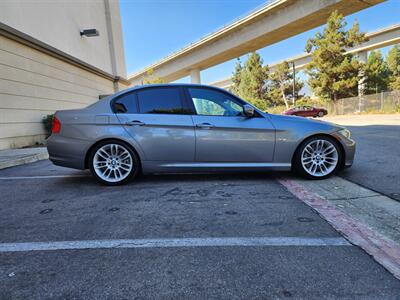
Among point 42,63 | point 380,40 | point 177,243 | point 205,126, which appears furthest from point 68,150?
point 380,40

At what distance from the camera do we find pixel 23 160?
245 inches

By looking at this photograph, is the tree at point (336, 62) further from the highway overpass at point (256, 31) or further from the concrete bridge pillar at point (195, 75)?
the concrete bridge pillar at point (195, 75)

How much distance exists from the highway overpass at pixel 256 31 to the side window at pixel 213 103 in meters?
22.1

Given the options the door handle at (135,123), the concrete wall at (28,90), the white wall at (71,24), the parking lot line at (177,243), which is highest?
the white wall at (71,24)

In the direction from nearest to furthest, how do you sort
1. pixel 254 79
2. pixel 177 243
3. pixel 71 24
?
pixel 177 243 < pixel 71 24 < pixel 254 79

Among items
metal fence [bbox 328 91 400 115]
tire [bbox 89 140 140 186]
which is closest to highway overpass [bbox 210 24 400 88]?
metal fence [bbox 328 91 400 115]

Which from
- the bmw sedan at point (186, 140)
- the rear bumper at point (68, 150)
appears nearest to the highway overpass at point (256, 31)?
the bmw sedan at point (186, 140)

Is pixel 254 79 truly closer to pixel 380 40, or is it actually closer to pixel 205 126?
pixel 380 40

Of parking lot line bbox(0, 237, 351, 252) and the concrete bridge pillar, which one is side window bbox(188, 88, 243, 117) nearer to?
parking lot line bbox(0, 237, 351, 252)

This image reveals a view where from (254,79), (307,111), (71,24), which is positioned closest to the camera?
(71,24)

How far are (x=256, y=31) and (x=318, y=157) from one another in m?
24.3

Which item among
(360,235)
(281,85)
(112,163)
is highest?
(281,85)

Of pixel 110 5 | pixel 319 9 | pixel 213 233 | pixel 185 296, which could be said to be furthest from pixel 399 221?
pixel 319 9

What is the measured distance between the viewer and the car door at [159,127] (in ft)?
12.8
